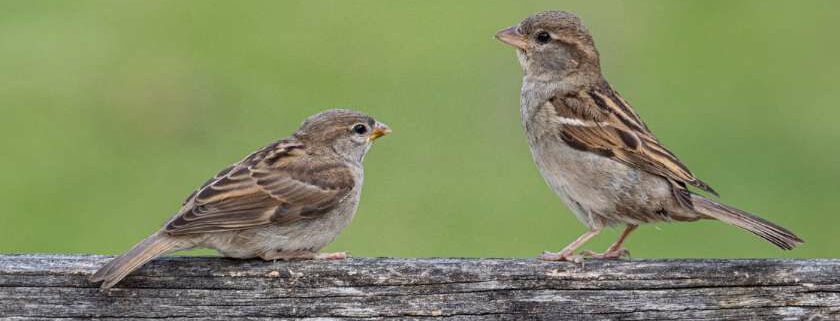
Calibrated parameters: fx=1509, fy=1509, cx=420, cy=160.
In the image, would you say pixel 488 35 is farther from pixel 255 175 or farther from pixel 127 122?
pixel 255 175

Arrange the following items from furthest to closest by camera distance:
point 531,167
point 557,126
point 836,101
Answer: point 836,101, point 531,167, point 557,126

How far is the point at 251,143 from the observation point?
8.81 metres

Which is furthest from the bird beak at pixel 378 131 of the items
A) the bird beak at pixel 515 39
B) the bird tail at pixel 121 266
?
the bird tail at pixel 121 266

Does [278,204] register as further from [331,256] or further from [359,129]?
[359,129]

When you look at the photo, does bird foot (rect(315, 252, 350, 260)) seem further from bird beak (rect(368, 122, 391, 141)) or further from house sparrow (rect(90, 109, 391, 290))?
bird beak (rect(368, 122, 391, 141))

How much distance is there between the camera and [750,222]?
4695 mm

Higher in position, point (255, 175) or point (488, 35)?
point (488, 35)

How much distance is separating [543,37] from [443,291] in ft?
7.35

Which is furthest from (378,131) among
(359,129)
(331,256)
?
(331,256)

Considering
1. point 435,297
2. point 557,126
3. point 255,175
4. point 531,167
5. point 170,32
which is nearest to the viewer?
point 435,297

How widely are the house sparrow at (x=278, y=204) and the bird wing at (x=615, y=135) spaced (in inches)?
31.2

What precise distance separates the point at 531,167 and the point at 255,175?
156 inches

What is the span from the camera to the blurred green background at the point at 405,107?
7.89m

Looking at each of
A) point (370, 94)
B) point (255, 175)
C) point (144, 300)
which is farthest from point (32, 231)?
point (144, 300)
